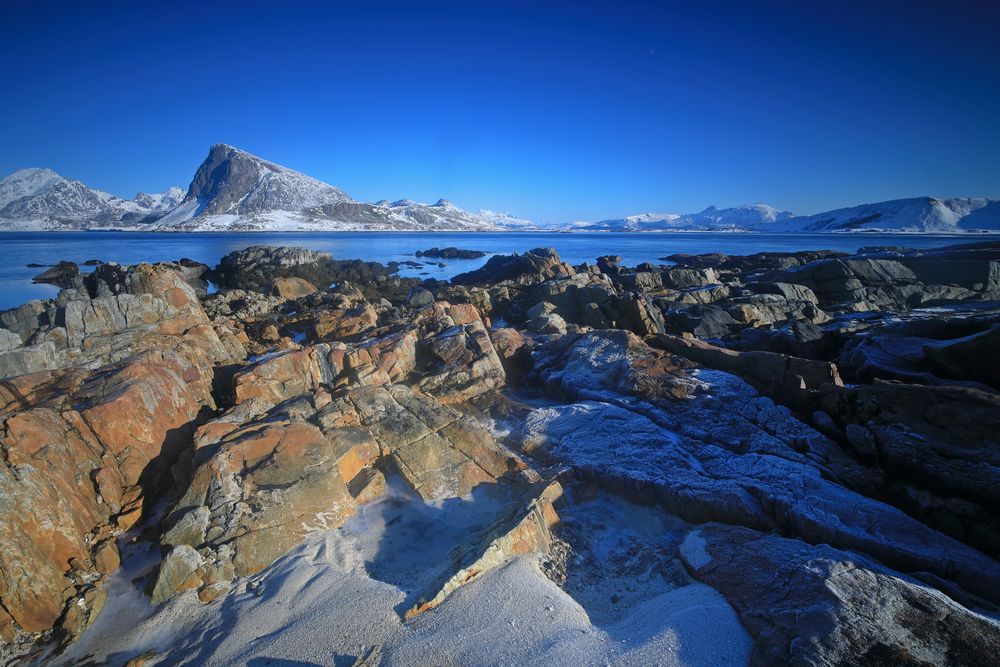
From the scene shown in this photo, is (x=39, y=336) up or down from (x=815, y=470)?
up

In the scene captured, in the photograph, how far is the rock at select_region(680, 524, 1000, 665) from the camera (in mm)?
4609

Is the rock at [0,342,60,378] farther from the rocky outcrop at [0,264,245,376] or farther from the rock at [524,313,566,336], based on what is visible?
the rock at [524,313,566,336]

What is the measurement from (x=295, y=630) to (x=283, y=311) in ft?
69.3

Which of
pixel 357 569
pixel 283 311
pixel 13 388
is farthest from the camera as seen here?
pixel 283 311

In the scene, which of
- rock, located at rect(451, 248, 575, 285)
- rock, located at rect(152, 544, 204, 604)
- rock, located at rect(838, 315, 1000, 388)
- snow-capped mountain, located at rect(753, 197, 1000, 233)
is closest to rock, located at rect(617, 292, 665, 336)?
rock, located at rect(838, 315, 1000, 388)

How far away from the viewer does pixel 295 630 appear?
18.2ft

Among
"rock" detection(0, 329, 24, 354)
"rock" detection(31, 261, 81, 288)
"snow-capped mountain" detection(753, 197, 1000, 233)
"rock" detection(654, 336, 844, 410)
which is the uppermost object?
"snow-capped mountain" detection(753, 197, 1000, 233)

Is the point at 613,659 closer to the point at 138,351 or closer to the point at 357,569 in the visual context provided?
the point at 357,569

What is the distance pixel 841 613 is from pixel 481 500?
5494 millimetres

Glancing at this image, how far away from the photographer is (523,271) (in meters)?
39.7

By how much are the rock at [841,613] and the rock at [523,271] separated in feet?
98.2

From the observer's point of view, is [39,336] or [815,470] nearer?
[815,470]

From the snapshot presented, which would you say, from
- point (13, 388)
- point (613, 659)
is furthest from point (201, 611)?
point (13, 388)

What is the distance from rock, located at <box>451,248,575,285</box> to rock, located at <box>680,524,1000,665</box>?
29940 millimetres
